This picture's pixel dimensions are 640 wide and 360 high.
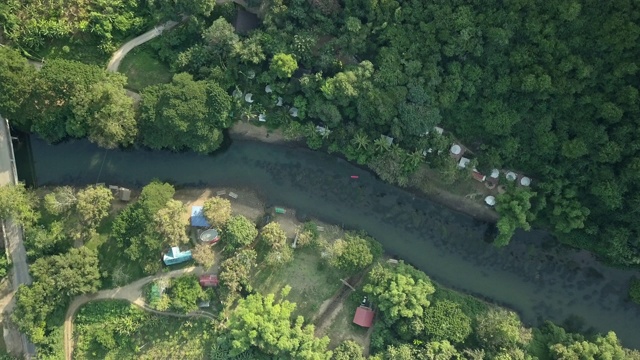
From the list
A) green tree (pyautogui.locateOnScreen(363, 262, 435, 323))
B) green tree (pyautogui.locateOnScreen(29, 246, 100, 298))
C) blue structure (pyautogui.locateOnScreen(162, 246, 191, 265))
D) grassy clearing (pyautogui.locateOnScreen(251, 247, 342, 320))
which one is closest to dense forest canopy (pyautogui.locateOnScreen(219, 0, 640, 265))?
green tree (pyautogui.locateOnScreen(363, 262, 435, 323))

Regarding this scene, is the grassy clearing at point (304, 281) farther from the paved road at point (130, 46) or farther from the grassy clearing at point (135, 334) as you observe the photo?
the paved road at point (130, 46)

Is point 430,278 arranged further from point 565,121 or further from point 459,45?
point 459,45

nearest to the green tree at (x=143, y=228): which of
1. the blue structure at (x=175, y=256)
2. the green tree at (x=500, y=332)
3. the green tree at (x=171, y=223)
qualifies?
the green tree at (x=171, y=223)

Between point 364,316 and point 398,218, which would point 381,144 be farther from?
point 364,316

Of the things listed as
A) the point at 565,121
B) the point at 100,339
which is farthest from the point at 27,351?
the point at 565,121

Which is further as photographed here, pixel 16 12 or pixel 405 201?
pixel 405 201

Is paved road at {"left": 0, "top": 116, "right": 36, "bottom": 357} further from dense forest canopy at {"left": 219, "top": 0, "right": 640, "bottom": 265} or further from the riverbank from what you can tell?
dense forest canopy at {"left": 219, "top": 0, "right": 640, "bottom": 265}
